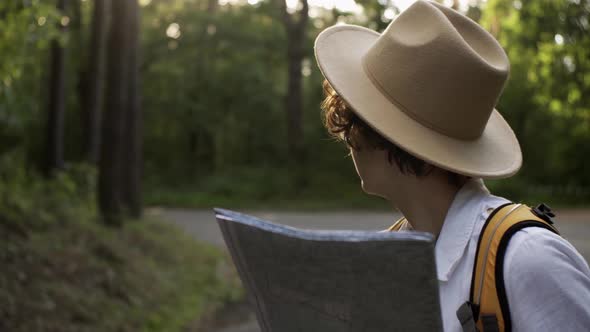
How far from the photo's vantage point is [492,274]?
146 cm

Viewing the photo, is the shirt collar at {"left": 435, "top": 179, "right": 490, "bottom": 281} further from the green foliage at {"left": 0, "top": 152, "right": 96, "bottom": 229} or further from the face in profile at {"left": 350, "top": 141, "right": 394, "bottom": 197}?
the green foliage at {"left": 0, "top": 152, "right": 96, "bottom": 229}

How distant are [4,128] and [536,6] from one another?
9201 millimetres

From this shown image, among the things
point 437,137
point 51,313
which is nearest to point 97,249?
point 51,313

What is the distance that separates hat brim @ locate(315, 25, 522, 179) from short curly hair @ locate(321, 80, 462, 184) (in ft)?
0.16

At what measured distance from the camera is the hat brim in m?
1.72

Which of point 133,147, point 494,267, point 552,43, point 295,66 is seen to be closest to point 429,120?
point 494,267

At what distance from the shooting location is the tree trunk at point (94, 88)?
16.3 m

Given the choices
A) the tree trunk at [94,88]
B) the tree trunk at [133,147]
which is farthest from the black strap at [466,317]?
the tree trunk at [94,88]

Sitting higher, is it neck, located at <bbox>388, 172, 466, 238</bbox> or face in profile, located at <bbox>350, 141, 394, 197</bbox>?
face in profile, located at <bbox>350, 141, 394, 197</bbox>

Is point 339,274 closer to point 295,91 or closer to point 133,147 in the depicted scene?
point 133,147

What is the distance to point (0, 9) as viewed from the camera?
6852mm

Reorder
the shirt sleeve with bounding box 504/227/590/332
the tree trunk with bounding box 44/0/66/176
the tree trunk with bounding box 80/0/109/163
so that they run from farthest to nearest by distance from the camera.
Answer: the tree trunk with bounding box 44/0/66/176, the tree trunk with bounding box 80/0/109/163, the shirt sleeve with bounding box 504/227/590/332

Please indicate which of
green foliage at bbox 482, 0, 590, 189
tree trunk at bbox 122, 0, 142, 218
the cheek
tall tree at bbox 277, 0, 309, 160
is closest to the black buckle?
the cheek

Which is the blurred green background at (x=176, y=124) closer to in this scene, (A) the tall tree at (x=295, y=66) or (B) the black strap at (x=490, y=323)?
(A) the tall tree at (x=295, y=66)
